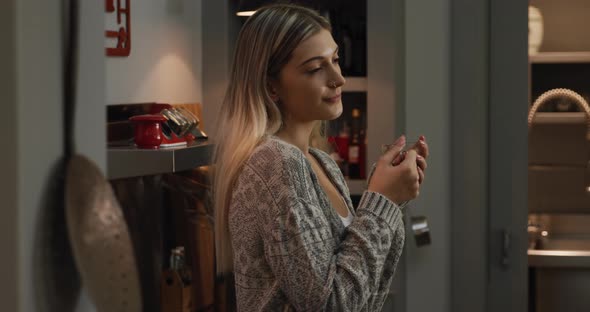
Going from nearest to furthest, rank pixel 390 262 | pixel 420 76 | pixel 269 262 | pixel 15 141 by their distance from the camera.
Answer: pixel 15 141 → pixel 269 262 → pixel 390 262 → pixel 420 76

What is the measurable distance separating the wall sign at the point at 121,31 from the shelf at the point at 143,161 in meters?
0.33

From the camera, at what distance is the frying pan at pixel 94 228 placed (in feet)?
1.63

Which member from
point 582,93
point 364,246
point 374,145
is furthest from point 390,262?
point 582,93

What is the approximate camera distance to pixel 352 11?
331 centimetres

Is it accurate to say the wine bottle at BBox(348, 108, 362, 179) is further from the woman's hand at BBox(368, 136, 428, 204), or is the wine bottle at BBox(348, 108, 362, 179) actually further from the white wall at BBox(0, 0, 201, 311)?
the white wall at BBox(0, 0, 201, 311)

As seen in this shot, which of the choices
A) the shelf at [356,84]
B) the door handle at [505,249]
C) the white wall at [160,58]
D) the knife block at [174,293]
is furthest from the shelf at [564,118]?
the knife block at [174,293]

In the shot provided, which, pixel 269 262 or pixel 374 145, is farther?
pixel 374 145

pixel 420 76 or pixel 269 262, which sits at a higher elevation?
pixel 420 76

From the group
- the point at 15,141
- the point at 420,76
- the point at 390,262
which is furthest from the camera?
the point at 420,76

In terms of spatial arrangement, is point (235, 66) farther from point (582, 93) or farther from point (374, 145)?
point (582, 93)

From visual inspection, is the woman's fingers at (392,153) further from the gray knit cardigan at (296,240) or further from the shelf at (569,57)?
the shelf at (569,57)

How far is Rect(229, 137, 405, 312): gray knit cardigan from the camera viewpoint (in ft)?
4.99

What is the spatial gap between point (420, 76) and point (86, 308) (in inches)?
106

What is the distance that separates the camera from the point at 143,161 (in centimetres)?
220
